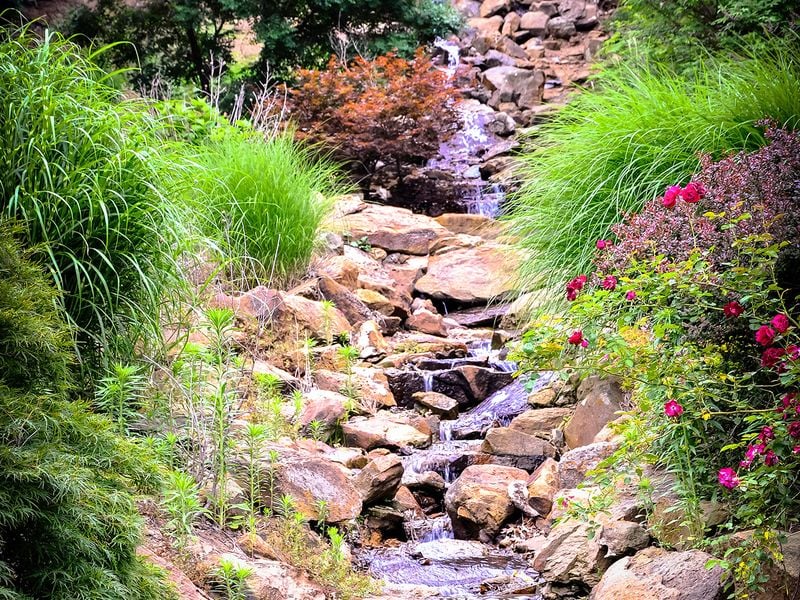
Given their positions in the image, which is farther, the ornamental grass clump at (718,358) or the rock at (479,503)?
the rock at (479,503)

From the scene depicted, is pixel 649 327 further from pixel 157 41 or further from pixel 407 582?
pixel 157 41

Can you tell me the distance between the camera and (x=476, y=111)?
15305 mm

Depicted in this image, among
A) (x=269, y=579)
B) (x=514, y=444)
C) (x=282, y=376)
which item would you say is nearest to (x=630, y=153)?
(x=514, y=444)

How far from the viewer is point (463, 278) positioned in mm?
8703

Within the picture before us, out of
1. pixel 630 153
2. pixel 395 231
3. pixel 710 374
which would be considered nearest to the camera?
pixel 710 374

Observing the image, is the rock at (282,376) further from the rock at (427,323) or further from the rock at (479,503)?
the rock at (427,323)

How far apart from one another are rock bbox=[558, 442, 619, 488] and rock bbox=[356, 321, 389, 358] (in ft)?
8.40

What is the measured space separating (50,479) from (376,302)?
575 cm

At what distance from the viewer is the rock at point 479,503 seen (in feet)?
14.7

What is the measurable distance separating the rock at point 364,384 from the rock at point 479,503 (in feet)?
3.76

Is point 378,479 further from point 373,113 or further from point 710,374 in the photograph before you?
point 373,113

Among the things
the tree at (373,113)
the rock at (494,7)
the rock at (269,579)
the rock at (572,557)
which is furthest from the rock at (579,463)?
the rock at (494,7)

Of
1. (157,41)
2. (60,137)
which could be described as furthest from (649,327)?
(157,41)

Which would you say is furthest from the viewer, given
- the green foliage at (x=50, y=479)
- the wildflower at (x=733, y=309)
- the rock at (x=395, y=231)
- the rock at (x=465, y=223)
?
the rock at (x=465, y=223)
